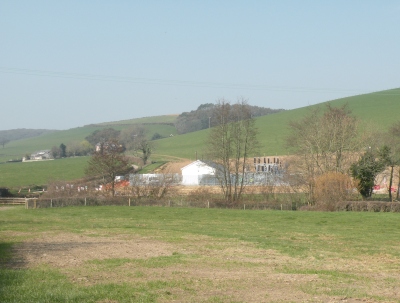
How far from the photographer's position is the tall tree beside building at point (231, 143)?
184 feet

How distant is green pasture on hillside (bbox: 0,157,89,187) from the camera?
80.6 m

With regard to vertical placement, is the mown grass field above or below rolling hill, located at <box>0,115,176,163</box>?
below

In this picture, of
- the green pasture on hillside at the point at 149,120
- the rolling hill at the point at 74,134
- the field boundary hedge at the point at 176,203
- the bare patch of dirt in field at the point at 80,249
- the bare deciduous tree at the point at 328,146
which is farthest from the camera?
the green pasture on hillside at the point at 149,120

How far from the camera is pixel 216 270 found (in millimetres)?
14383

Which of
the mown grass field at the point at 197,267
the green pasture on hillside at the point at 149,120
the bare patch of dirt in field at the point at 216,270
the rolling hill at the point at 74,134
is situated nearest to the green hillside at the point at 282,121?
the rolling hill at the point at 74,134

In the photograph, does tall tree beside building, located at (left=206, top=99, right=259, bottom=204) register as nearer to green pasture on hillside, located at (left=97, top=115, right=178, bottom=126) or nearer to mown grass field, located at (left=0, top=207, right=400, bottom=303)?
mown grass field, located at (left=0, top=207, right=400, bottom=303)

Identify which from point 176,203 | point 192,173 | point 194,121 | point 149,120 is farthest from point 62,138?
point 176,203

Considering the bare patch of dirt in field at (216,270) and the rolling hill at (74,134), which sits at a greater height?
the rolling hill at (74,134)

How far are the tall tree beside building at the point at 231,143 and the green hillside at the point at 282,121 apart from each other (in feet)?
99.4

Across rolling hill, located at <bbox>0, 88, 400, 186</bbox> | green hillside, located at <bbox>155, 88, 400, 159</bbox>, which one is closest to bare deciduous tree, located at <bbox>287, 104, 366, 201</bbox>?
rolling hill, located at <bbox>0, 88, 400, 186</bbox>

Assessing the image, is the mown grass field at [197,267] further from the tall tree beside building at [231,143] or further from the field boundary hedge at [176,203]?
the tall tree beside building at [231,143]

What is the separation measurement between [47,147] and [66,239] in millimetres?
135263

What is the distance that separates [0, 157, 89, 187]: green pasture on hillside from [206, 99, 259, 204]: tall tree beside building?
26.3m

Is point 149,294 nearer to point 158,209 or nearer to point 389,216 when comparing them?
point 389,216
